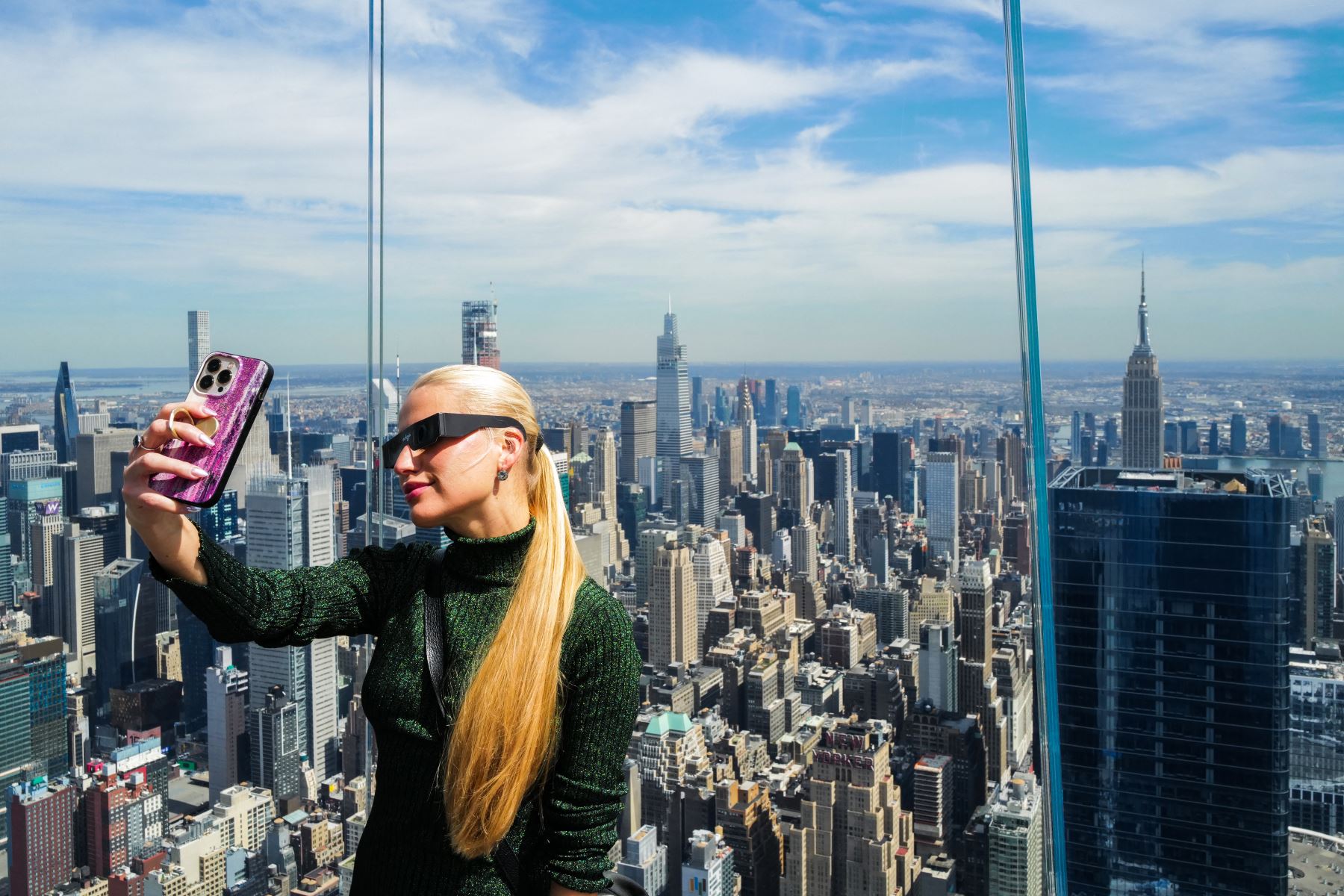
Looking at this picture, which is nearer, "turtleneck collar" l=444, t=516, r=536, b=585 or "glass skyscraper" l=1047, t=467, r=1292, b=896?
"turtleneck collar" l=444, t=516, r=536, b=585

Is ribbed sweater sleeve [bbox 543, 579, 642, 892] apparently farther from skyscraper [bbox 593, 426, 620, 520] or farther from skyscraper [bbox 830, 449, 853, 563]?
skyscraper [bbox 830, 449, 853, 563]

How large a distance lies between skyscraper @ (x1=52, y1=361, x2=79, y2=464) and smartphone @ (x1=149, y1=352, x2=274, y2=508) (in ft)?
14.4

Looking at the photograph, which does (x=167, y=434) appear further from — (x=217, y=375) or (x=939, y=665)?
(x=939, y=665)

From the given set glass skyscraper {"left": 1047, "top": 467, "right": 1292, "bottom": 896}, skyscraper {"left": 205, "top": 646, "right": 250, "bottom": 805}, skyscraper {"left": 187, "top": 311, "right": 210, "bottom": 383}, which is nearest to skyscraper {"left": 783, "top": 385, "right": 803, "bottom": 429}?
glass skyscraper {"left": 1047, "top": 467, "right": 1292, "bottom": 896}

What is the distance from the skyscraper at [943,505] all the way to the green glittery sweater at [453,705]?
5.82 m

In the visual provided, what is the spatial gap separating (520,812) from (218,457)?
0.25 m

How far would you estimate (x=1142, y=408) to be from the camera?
10.2 feet

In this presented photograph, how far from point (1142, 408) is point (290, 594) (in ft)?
9.75

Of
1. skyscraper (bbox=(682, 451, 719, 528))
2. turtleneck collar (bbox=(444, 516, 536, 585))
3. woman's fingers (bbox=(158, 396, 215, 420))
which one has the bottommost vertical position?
skyscraper (bbox=(682, 451, 719, 528))

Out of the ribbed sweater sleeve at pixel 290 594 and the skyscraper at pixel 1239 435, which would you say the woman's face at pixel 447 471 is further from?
the skyscraper at pixel 1239 435

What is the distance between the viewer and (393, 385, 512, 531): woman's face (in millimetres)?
601

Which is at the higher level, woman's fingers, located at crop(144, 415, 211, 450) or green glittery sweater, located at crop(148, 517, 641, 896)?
woman's fingers, located at crop(144, 415, 211, 450)

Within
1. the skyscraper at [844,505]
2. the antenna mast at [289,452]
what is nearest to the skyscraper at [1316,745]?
the antenna mast at [289,452]

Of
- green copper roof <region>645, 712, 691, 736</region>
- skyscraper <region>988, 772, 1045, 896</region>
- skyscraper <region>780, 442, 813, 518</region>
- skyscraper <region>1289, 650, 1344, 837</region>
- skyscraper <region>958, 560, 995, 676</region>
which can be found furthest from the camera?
skyscraper <region>780, 442, 813, 518</region>
